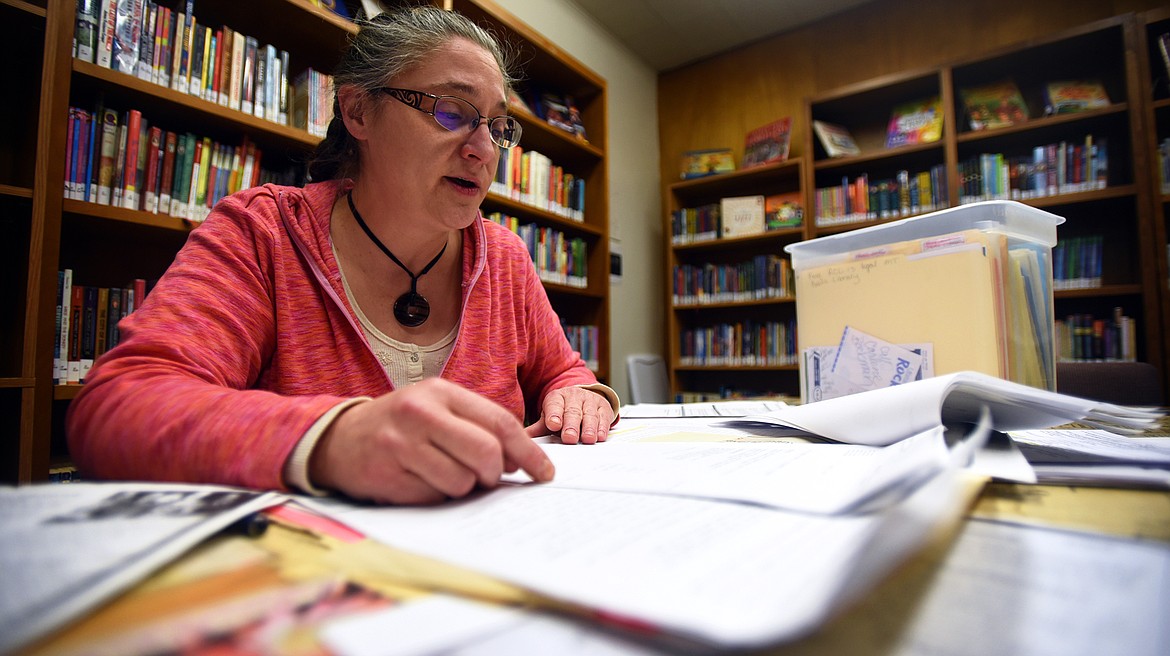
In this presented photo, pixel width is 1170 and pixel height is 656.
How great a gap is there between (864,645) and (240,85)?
1.75m

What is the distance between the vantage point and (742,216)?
3064mm

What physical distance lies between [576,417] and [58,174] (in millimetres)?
1202

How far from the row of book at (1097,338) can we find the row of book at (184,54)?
2931 millimetres

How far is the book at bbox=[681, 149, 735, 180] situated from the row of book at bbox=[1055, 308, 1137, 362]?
5.82 ft

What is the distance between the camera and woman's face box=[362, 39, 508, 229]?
2.93 feet

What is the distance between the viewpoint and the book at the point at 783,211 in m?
2.92

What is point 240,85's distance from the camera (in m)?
1.41

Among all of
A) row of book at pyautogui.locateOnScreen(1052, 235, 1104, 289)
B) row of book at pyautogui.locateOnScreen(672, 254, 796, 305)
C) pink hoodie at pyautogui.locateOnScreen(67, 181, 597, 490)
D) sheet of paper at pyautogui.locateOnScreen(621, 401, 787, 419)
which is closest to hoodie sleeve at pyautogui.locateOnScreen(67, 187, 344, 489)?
pink hoodie at pyautogui.locateOnScreen(67, 181, 597, 490)

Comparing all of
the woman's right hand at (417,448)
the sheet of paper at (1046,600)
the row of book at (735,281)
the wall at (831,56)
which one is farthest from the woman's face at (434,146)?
the wall at (831,56)

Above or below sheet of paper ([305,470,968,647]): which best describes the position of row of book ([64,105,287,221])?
above

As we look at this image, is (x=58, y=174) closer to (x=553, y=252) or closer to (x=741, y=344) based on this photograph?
(x=553, y=252)

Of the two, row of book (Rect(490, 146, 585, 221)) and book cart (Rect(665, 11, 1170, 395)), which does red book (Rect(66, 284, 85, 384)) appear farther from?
book cart (Rect(665, 11, 1170, 395))

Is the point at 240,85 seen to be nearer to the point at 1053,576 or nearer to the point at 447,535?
the point at 447,535

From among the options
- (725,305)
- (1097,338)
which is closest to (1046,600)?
(1097,338)
